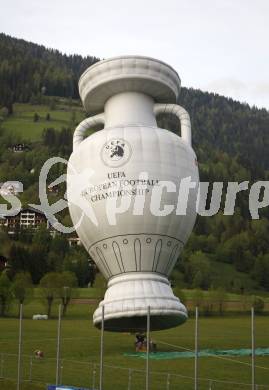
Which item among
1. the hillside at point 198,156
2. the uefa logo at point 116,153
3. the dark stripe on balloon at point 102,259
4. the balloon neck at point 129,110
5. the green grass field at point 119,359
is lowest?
the green grass field at point 119,359

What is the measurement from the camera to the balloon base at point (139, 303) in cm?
2083

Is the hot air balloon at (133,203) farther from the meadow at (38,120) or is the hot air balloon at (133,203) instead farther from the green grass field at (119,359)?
the meadow at (38,120)

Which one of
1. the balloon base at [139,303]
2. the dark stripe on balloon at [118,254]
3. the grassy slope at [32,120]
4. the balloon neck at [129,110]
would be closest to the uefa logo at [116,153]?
the balloon neck at [129,110]

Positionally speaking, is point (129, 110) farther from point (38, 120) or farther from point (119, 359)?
point (38, 120)

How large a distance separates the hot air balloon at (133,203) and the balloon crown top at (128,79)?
0.03 meters

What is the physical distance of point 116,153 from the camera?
2167 centimetres

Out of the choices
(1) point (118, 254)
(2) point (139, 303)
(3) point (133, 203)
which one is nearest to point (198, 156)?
(1) point (118, 254)

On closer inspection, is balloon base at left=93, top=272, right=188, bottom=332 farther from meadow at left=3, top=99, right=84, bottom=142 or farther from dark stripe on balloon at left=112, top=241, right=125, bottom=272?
meadow at left=3, top=99, right=84, bottom=142

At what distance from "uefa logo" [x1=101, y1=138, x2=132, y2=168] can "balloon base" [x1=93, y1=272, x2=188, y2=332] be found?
3.11m

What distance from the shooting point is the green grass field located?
22.2 meters

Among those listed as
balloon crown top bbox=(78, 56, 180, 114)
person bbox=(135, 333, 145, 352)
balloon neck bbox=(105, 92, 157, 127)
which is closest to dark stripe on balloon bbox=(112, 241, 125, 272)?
balloon neck bbox=(105, 92, 157, 127)

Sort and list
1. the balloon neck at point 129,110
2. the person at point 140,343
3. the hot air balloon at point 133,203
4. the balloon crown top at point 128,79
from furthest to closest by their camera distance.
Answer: the person at point 140,343
the balloon neck at point 129,110
the balloon crown top at point 128,79
the hot air balloon at point 133,203

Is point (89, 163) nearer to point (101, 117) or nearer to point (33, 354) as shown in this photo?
point (101, 117)

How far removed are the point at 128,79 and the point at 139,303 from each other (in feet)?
21.3
